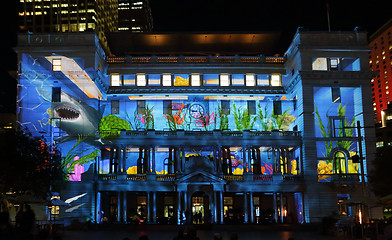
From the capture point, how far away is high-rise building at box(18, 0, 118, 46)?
16000 centimetres

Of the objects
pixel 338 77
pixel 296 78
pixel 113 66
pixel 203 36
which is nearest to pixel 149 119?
pixel 113 66

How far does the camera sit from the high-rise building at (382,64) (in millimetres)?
177500

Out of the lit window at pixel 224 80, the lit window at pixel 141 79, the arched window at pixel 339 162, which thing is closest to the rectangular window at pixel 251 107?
the lit window at pixel 224 80

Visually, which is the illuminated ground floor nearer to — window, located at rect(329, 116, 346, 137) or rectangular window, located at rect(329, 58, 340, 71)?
window, located at rect(329, 116, 346, 137)

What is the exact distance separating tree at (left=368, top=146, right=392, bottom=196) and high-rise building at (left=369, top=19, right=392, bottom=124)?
127748 mm

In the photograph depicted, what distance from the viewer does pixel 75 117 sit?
61156 millimetres

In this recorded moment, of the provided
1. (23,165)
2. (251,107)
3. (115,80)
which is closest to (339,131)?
(251,107)

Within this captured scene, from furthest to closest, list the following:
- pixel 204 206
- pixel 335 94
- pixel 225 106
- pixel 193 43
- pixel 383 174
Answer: pixel 193 43
pixel 225 106
pixel 335 94
pixel 204 206
pixel 383 174

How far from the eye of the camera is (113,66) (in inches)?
2692

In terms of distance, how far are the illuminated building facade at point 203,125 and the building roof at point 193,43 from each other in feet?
1.30

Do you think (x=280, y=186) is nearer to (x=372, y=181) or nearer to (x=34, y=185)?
(x=372, y=181)

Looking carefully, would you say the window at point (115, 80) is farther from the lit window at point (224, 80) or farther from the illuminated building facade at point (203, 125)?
the lit window at point (224, 80)

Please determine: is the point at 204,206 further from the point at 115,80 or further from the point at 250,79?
the point at 115,80

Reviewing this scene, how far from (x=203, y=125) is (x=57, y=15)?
367 ft
